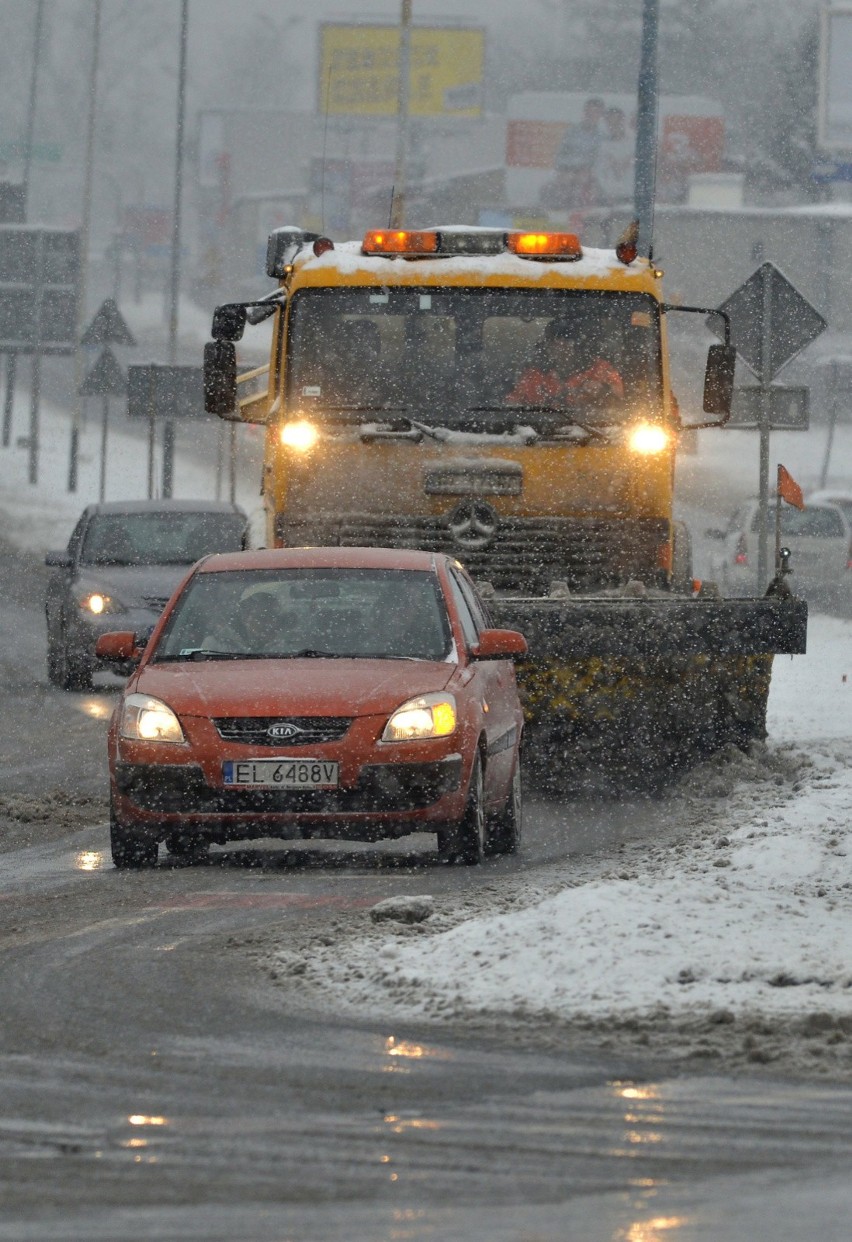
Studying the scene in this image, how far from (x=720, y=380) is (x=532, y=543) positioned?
4.98 feet

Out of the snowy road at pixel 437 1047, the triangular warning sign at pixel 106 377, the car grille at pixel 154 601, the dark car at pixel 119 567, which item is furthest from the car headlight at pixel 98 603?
the triangular warning sign at pixel 106 377

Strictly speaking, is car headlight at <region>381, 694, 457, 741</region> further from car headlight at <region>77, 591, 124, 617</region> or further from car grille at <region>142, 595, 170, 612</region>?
car headlight at <region>77, 591, 124, 617</region>

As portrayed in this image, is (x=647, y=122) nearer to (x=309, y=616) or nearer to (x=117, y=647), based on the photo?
(x=309, y=616)

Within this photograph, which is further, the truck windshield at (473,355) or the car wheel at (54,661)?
the car wheel at (54,661)

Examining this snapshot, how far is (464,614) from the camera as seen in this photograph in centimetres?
1123

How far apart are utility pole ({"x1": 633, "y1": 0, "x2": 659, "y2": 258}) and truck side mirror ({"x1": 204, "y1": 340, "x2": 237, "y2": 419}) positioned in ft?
42.4

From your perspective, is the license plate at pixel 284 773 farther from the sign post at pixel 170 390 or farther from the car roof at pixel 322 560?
the sign post at pixel 170 390

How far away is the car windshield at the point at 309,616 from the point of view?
10750mm

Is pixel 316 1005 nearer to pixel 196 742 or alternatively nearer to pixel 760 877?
pixel 760 877

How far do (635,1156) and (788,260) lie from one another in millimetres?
75075

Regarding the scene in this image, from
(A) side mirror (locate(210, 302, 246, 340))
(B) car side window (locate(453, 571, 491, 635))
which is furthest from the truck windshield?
(B) car side window (locate(453, 571, 491, 635))

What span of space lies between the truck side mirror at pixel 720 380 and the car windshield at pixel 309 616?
3683 mm

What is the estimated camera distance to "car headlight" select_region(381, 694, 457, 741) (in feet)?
32.8

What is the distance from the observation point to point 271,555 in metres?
11.5
